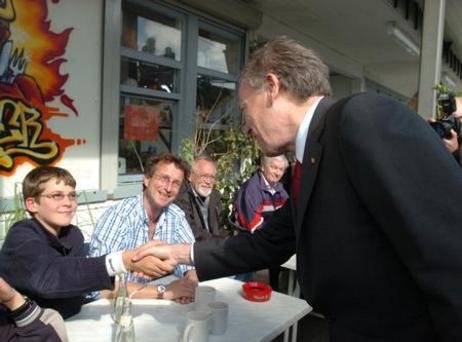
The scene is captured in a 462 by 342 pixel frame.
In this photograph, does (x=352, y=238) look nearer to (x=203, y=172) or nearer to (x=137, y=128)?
(x=203, y=172)

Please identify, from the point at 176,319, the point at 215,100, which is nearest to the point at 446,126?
the point at 176,319

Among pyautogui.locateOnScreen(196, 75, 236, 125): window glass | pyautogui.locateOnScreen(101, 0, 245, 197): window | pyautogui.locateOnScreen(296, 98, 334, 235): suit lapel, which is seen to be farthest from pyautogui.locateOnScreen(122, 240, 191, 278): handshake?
pyautogui.locateOnScreen(196, 75, 236, 125): window glass

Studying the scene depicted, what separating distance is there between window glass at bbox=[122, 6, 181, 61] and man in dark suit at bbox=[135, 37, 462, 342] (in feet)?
12.6

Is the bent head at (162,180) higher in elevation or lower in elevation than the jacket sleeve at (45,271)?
higher

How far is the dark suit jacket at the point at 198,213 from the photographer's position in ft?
12.3

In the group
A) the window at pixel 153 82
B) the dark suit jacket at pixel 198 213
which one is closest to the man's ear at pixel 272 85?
the dark suit jacket at pixel 198 213

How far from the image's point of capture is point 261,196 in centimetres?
411

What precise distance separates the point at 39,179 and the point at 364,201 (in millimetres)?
1543

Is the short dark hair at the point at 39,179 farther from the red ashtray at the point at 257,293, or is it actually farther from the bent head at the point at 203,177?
the bent head at the point at 203,177

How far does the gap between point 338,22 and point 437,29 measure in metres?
2.81

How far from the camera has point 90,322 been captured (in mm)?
1801

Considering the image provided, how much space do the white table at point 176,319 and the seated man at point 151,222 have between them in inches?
5.8

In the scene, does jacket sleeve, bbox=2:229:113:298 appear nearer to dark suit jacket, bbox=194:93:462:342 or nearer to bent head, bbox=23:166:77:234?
bent head, bbox=23:166:77:234

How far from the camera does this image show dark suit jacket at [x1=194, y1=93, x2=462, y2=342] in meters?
0.91
